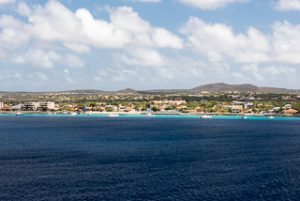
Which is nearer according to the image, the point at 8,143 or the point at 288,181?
the point at 288,181

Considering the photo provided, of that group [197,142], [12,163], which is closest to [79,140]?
[197,142]

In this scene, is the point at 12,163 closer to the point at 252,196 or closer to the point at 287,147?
the point at 252,196

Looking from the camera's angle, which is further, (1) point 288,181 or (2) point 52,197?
(1) point 288,181

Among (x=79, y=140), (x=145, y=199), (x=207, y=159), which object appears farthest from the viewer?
(x=79, y=140)

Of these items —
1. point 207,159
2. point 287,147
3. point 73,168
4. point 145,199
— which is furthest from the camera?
point 287,147

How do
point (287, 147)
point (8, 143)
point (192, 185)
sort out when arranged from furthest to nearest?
point (8, 143) < point (287, 147) < point (192, 185)

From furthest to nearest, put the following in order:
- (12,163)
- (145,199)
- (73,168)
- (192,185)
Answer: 1. (12,163)
2. (73,168)
3. (192,185)
4. (145,199)

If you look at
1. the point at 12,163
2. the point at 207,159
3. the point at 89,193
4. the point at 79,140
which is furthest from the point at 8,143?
the point at 89,193

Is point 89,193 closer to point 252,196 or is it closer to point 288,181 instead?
point 252,196
